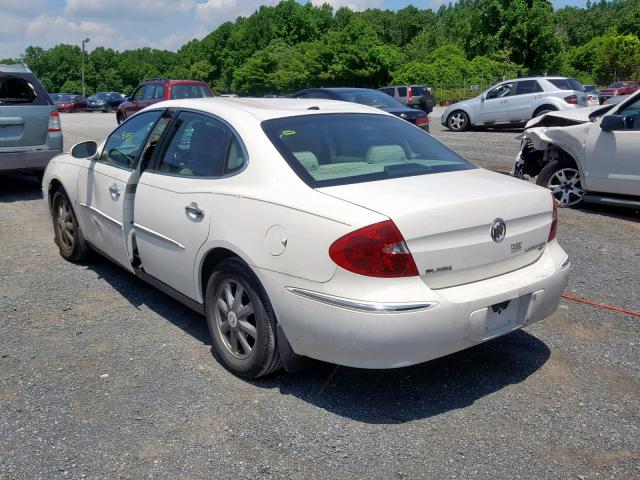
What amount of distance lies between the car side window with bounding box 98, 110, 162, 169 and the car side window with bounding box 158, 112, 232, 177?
0.39 metres

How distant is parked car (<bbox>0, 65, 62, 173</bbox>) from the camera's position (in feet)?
31.6

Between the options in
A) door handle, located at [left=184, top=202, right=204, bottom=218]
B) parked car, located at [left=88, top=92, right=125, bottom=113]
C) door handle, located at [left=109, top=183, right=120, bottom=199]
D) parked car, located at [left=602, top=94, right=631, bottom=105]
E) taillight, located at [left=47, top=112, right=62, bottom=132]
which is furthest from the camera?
parked car, located at [left=88, top=92, right=125, bottom=113]

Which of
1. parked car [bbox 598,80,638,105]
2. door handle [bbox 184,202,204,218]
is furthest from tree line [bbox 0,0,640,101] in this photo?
door handle [bbox 184,202,204,218]

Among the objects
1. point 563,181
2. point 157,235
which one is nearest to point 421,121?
point 563,181

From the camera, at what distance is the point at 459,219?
11.3ft

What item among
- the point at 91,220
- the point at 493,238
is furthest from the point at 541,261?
the point at 91,220

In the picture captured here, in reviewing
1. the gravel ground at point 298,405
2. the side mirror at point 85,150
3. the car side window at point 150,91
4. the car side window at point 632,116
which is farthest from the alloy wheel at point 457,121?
the side mirror at point 85,150

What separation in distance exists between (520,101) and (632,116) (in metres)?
12.8

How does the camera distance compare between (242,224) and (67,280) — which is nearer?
(242,224)

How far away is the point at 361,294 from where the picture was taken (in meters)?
3.26

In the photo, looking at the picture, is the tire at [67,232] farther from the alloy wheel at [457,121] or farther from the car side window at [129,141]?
the alloy wheel at [457,121]

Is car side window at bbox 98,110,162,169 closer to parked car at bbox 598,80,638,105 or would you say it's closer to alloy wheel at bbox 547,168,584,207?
alloy wheel at bbox 547,168,584,207

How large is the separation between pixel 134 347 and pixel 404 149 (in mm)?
2152

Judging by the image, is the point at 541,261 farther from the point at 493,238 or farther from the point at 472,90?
the point at 472,90
